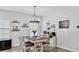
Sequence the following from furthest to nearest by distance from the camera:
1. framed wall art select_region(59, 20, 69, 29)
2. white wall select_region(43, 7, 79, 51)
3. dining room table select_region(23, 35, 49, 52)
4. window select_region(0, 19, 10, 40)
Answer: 1. framed wall art select_region(59, 20, 69, 29)
2. white wall select_region(43, 7, 79, 51)
3. dining room table select_region(23, 35, 49, 52)
4. window select_region(0, 19, 10, 40)

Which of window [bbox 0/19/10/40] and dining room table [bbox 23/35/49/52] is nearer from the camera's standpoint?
window [bbox 0/19/10/40]

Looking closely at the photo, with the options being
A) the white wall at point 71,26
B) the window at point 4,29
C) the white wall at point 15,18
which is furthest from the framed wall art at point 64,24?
the window at point 4,29

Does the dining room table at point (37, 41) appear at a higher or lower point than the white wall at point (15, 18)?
lower

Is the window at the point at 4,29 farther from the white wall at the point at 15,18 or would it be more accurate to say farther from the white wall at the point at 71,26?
the white wall at the point at 71,26

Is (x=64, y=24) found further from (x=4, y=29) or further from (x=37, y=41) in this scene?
(x=4, y=29)

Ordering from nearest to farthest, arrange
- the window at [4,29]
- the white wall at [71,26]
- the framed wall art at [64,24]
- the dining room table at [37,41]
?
the window at [4,29] < the dining room table at [37,41] < the white wall at [71,26] < the framed wall art at [64,24]

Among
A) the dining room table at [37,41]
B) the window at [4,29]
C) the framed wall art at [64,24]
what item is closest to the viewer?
the window at [4,29]

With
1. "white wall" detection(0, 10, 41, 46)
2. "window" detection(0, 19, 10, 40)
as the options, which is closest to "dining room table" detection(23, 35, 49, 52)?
"white wall" detection(0, 10, 41, 46)

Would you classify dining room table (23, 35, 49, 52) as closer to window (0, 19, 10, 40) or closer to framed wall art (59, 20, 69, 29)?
window (0, 19, 10, 40)

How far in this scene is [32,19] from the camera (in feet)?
9.28

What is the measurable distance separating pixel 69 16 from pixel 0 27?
7.78ft

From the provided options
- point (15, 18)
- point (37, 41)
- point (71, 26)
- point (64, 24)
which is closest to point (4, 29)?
point (15, 18)
